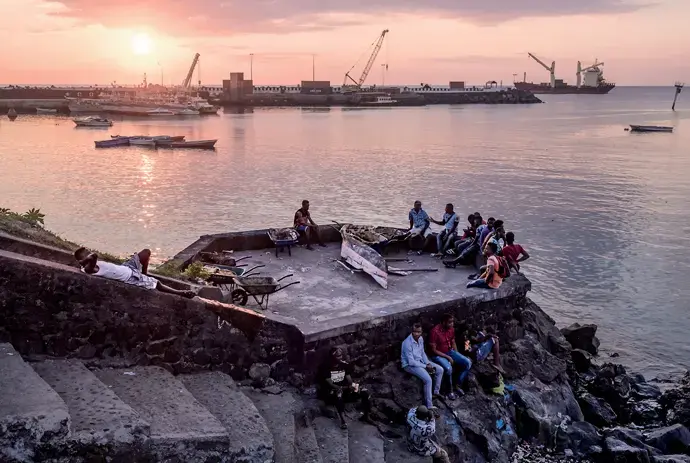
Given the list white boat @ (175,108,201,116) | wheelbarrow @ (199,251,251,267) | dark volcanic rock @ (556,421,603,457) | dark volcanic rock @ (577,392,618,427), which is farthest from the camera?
white boat @ (175,108,201,116)

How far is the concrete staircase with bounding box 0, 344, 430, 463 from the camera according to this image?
246 inches

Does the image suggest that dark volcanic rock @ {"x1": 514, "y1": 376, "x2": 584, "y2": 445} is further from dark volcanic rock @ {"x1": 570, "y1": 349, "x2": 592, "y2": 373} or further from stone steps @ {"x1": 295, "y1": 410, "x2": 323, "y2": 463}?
stone steps @ {"x1": 295, "y1": 410, "x2": 323, "y2": 463}

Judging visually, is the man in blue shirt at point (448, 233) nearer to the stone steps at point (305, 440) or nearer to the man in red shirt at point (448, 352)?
the man in red shirt at point (448, 352)

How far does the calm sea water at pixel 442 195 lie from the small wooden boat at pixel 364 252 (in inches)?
294

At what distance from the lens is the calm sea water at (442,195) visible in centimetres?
2231

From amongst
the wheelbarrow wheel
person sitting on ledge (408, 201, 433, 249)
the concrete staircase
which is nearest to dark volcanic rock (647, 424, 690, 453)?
the concrete staircase

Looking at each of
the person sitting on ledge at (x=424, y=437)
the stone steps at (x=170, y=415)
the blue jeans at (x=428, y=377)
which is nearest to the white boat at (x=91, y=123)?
the blue jeans at (x=428, y=377)

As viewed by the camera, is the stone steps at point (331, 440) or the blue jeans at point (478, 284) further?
the blue jeans at point (478, 284)

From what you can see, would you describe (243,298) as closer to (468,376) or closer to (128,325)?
(128,325)

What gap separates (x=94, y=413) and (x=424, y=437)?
4749 mm

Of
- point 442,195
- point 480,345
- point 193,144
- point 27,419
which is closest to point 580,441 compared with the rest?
point 480,345

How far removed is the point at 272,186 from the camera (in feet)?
135

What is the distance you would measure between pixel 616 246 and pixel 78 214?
2480 cm

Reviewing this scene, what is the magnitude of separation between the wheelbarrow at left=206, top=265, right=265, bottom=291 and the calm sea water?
1045cm
